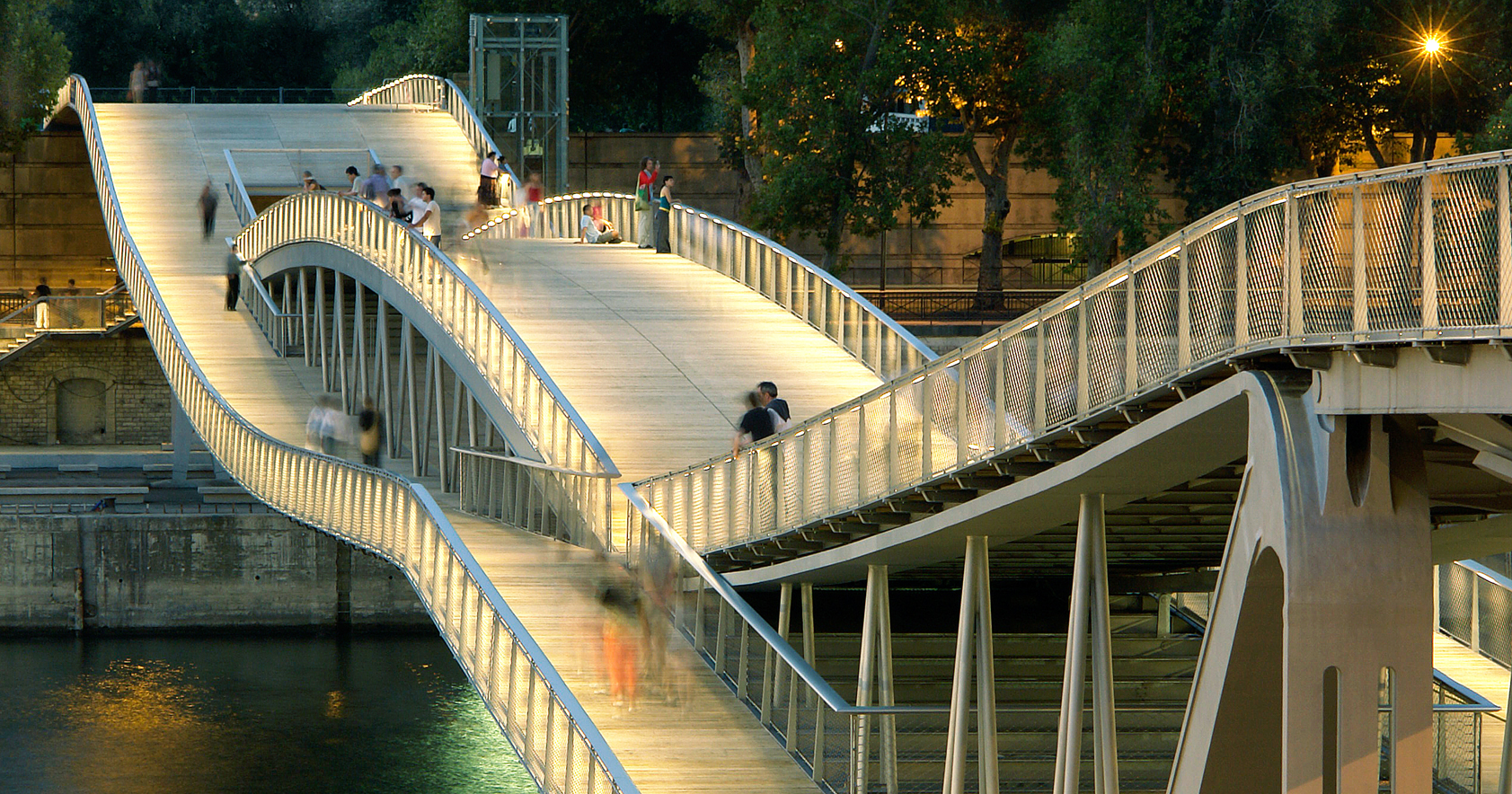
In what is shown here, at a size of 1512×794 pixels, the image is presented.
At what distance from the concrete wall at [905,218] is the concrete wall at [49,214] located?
1319 centimetres

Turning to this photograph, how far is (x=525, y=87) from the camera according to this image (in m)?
43.6

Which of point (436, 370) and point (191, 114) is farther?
point (191, 114)

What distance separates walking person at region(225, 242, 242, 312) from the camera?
35062mm

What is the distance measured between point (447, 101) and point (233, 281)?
12107 mm

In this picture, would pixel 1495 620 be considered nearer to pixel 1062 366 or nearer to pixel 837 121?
pixel 1062 366

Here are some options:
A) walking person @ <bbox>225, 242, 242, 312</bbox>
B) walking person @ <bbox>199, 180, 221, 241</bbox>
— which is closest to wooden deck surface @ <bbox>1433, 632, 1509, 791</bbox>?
walking person @ <bbox>225, 242, 242, 312</bbox>

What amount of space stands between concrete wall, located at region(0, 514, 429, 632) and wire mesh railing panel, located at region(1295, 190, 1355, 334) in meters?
27.4

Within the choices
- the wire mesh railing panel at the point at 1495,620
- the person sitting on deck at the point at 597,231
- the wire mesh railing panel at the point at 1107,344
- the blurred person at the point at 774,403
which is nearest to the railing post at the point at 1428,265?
the wire mesh railing panel at the point at 1107,344

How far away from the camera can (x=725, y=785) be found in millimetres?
14039

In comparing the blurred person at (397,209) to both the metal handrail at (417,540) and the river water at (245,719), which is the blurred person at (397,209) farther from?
the river water at (245,719)

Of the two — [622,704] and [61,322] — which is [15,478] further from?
[622,704]

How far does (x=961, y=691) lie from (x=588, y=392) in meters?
9.31

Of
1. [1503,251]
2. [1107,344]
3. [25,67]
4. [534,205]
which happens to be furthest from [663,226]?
[1503,251]

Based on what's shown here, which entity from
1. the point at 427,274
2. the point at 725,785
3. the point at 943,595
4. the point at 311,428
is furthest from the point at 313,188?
the point at 725,785
